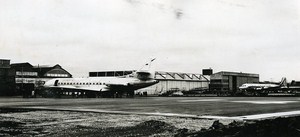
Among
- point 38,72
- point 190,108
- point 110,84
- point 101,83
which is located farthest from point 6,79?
point 190,108

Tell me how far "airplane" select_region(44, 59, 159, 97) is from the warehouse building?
38827mm

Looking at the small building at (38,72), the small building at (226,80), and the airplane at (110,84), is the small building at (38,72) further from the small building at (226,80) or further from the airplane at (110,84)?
the small building at (226,80)

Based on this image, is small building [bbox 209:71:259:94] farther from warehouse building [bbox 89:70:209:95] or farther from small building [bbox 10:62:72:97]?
small building [bbox 10:62:72:97]

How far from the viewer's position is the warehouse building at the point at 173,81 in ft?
348

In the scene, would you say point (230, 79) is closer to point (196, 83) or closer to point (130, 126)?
point (196, 83)

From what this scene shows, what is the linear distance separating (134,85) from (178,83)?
60391mm

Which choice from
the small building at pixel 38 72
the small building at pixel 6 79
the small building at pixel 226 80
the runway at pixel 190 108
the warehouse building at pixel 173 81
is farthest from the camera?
the small building at pixel 226 80

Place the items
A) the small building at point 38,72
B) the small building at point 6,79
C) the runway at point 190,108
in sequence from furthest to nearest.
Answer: the small building at point 38,72
the small building at point 6,79
the runway at point 190,108

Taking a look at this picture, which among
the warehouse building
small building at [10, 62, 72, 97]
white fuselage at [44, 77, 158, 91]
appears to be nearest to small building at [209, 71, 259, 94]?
the warehouse building

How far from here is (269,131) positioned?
33.2 ft

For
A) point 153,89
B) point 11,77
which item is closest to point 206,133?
point 11,77

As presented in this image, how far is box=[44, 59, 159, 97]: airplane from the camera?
57.9 metres

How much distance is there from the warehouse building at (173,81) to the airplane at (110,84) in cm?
3883

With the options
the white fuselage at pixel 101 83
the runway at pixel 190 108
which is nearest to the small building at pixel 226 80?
the white fuselage at pixel 101 83
